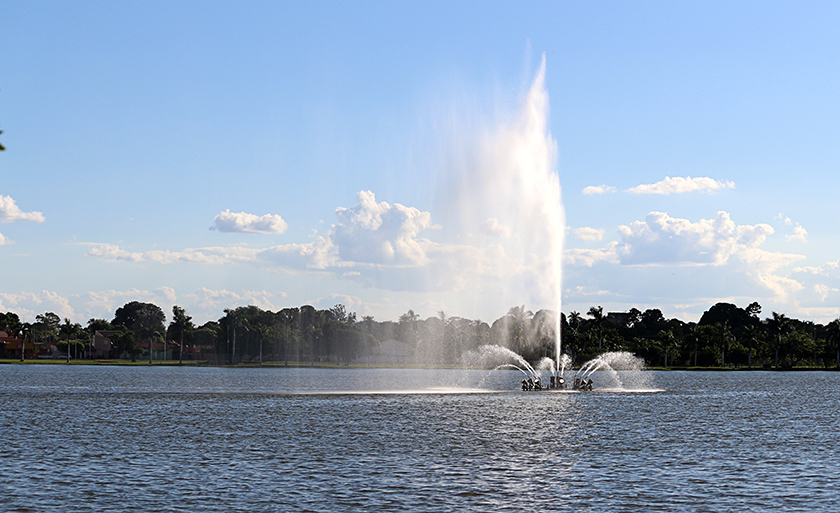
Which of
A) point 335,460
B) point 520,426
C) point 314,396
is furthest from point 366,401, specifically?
point 335,460

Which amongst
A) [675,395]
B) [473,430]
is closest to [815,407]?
[675,395]

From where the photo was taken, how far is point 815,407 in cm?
9031

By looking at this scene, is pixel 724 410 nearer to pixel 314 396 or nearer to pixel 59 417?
pixel 314 396

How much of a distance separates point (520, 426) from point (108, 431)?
30736 mm

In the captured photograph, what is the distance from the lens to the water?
106ft

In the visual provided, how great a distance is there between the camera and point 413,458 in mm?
44406

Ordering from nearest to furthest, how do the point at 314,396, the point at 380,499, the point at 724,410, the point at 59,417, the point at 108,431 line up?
the point at 380,499 → the point at 108,431 → the point at 59,417 → the point at 724,410 → the point at 314,396

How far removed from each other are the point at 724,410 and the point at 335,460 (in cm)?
5454

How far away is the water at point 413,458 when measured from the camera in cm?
3228

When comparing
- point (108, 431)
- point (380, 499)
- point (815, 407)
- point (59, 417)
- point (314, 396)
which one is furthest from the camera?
point (314, 396)

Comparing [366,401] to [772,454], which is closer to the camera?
[772,454]

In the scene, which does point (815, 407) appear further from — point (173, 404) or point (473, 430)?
point (173, 404)

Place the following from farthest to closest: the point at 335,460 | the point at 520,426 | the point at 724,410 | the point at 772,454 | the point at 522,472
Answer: the point at 724,410 → the point at 520,426 → the point at 772,454 → the point at 335,460 → the point at 522,472

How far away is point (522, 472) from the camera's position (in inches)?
1577
